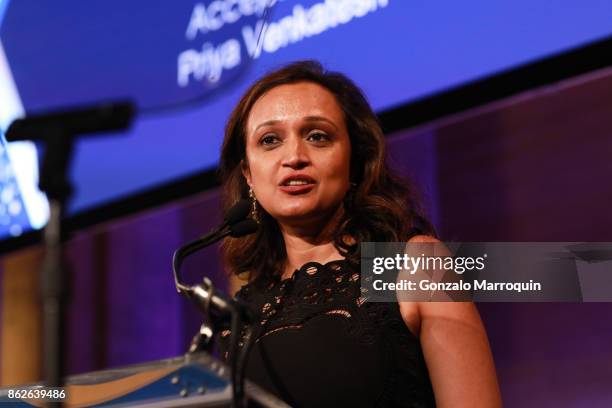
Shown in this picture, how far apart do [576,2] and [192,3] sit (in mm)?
1211

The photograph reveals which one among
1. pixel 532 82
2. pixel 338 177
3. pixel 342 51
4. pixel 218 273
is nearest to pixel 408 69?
pixel 342 51

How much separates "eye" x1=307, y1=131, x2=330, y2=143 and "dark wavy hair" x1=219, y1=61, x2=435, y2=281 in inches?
3.8

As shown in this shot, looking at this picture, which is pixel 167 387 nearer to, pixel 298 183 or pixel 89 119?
pixel 89 119

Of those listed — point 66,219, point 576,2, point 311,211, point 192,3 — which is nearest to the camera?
point 66,219

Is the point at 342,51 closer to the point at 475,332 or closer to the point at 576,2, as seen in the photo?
the point at 576,2

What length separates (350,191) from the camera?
5.90ft

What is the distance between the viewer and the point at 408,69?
7.66 feet

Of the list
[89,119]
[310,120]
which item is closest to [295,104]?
[310,120]

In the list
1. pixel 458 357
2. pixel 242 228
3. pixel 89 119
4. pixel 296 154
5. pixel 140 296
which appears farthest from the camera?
pixel 140 296

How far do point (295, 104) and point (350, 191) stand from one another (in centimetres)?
21

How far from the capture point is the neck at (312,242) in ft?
5.74

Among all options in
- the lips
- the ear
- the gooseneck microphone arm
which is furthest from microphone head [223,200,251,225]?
the ear

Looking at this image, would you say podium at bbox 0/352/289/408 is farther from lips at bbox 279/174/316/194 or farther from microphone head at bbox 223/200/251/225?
lips at bbox 279/174/316/194

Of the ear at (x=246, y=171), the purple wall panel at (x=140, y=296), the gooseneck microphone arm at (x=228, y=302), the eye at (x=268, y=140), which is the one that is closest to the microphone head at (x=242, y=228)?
the gooseneck microphone arm at (x=228, y=302)
